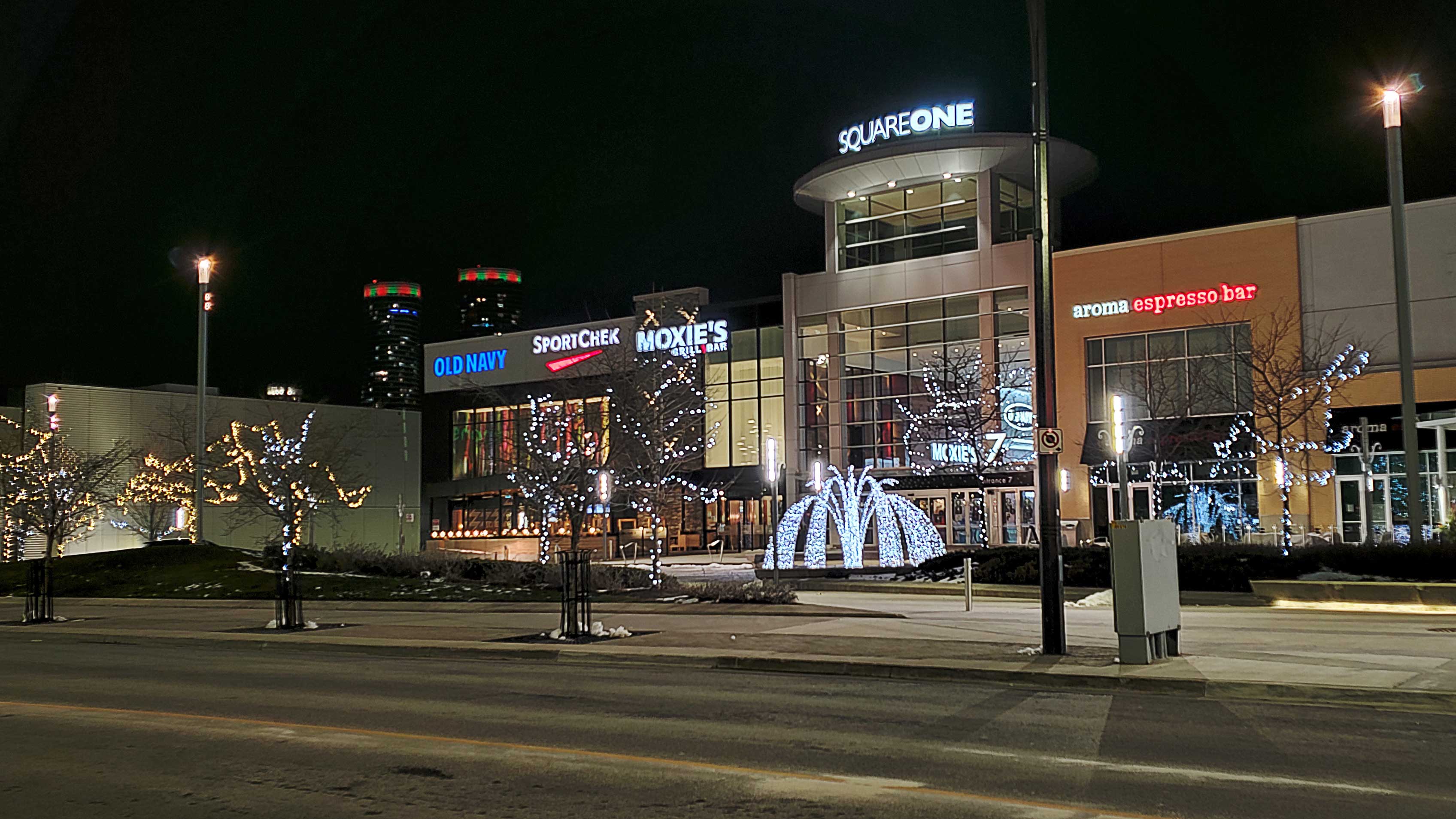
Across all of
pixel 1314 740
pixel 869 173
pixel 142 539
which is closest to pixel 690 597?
pixel 1314 740

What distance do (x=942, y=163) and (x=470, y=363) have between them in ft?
111

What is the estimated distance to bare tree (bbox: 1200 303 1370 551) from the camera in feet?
118

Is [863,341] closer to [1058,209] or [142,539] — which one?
[1058,209]

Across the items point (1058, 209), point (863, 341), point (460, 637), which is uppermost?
point (1058, 209)

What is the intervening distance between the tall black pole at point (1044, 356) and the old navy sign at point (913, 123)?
37.8m

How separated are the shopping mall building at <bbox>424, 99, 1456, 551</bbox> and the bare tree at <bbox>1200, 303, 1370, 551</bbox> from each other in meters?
0.22

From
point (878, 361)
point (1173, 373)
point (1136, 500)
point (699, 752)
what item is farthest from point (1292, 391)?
point (699, 752)

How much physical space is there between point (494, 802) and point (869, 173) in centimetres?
4807

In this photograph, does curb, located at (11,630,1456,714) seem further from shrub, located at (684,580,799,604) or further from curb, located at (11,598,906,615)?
shrub, located at (684,580,799,604)

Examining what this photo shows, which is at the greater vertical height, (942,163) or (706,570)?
(942,163)

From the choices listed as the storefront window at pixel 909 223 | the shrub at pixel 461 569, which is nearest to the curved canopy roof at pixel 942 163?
the storefront window at pixel 909 223

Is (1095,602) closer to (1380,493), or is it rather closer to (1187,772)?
(1187,772)

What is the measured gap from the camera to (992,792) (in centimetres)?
795

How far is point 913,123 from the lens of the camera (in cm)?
5262
